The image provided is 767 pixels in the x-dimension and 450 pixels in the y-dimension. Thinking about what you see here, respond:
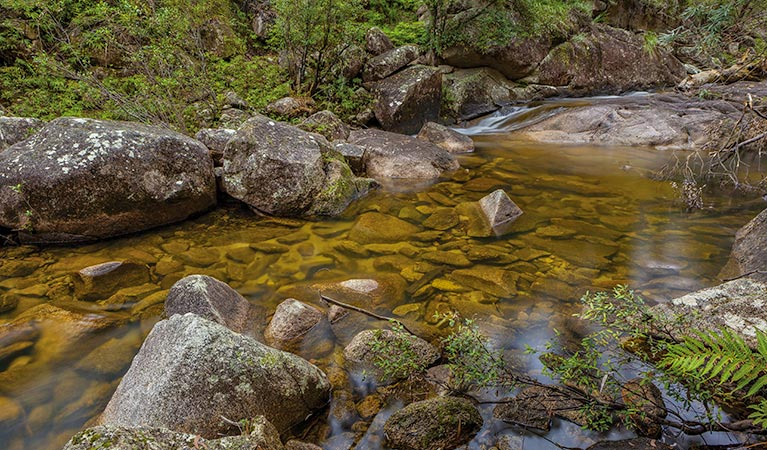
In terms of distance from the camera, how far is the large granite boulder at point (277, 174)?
19.0 ft

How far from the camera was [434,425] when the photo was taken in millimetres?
2455

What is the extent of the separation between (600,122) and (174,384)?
1219cm

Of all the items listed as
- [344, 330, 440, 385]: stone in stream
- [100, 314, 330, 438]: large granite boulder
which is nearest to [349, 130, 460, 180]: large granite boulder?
[344, 330, 440, 385]: stone in stream

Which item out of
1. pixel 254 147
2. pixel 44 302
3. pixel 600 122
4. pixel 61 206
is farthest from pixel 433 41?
pixel 44 302

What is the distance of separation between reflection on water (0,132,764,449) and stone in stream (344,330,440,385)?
0.21 m

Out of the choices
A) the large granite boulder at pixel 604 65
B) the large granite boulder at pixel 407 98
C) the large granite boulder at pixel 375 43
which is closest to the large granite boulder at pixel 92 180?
the large granite boulder at pixel 407 98

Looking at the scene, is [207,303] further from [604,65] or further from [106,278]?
[604,65]

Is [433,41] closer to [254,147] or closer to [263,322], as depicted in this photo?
[254,147]

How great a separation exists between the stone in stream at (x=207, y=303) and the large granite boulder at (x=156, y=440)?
5.43 feet

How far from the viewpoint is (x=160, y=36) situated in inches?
309

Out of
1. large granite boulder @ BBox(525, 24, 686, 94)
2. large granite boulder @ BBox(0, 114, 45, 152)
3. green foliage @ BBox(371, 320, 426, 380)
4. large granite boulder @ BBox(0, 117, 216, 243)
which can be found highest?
large granite boulder @ BBox(525, 24, 686, 94)

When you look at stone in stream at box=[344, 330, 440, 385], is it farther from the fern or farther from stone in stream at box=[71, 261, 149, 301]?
stone in stream at box=[71, 261, 149, 301]

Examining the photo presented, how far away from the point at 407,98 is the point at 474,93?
369 centimetres

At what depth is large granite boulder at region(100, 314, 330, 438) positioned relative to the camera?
2.26 meters
